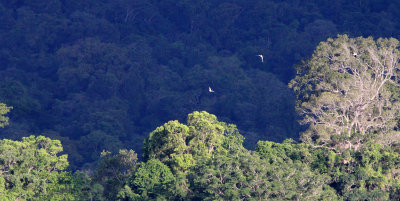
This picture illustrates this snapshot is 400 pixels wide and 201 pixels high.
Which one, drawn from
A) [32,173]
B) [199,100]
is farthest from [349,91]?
[199,100]

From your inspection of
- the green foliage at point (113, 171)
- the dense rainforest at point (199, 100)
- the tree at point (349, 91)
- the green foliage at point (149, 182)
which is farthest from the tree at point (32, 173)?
the tree at point (349, 91)

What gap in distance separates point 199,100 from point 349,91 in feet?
187

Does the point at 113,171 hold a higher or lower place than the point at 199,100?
lower

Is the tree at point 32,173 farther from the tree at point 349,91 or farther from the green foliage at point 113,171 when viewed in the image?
the tree at point 349,91

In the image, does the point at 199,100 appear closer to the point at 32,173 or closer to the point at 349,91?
the point at 349,91

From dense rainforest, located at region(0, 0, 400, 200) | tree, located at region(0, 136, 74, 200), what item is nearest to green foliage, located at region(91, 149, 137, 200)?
dense rainforest, located at region(0, 0, 400, 200)

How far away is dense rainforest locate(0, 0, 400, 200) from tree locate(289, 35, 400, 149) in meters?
0.07

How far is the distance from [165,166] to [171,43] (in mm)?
78436

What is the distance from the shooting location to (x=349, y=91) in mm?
39781

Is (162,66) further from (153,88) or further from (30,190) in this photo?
(30,190)

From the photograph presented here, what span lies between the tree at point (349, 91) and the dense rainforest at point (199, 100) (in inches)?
2.9

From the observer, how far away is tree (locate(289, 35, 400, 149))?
39.7 metres

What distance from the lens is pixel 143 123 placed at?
315 ft

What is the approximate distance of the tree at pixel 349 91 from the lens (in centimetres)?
3966
